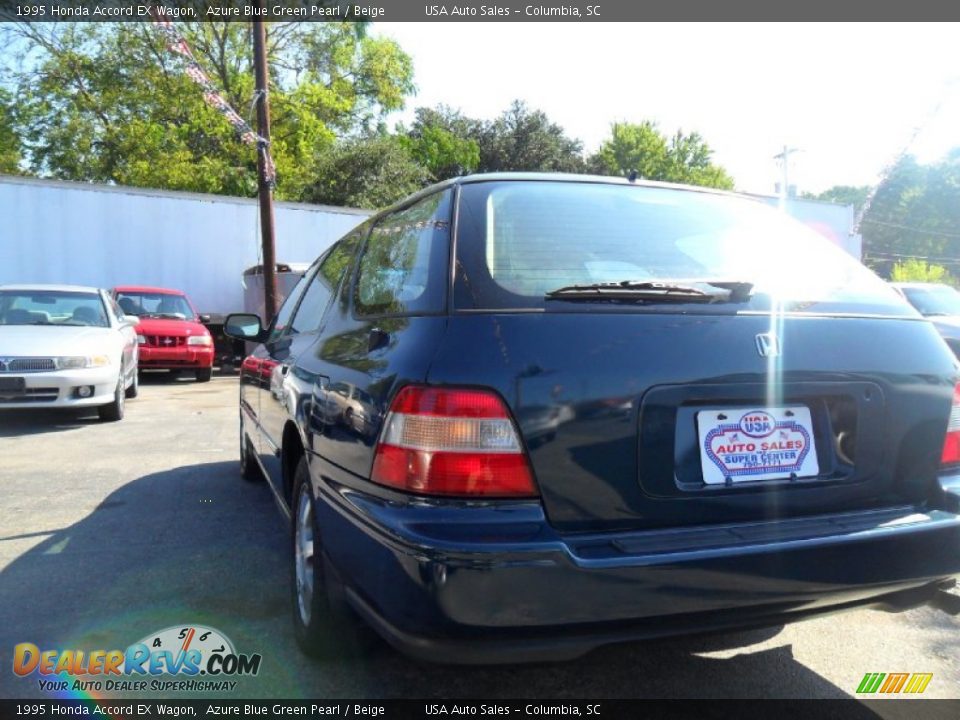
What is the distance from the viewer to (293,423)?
3.07 metres

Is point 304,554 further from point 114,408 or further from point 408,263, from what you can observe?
point 114,408

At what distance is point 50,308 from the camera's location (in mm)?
8734

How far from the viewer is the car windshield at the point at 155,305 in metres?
13.6

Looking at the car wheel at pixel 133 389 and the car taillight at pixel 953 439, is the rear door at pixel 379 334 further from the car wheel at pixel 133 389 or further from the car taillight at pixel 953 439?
the car wheel at pixel 133 389

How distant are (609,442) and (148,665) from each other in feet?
6.30

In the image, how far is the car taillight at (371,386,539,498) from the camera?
195 cm

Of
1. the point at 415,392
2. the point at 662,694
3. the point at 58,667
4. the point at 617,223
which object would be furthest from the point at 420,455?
the point at 58,667

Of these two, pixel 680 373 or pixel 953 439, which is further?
pixel 953 439

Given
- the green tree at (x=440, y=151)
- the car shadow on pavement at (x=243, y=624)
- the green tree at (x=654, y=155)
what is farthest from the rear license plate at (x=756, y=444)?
the green tree at (x=654, y=155)

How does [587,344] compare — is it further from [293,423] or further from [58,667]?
[58,667]

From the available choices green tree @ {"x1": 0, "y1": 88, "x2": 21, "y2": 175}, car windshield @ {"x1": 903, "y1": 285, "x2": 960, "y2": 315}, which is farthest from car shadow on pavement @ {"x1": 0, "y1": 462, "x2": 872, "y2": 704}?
green tree @ {"x1": 0, "y1": 88, "x2": 21, "y2": 175}

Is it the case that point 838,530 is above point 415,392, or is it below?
below

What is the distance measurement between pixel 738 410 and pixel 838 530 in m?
0.42

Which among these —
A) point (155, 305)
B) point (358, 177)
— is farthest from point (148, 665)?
point (358, 177)
